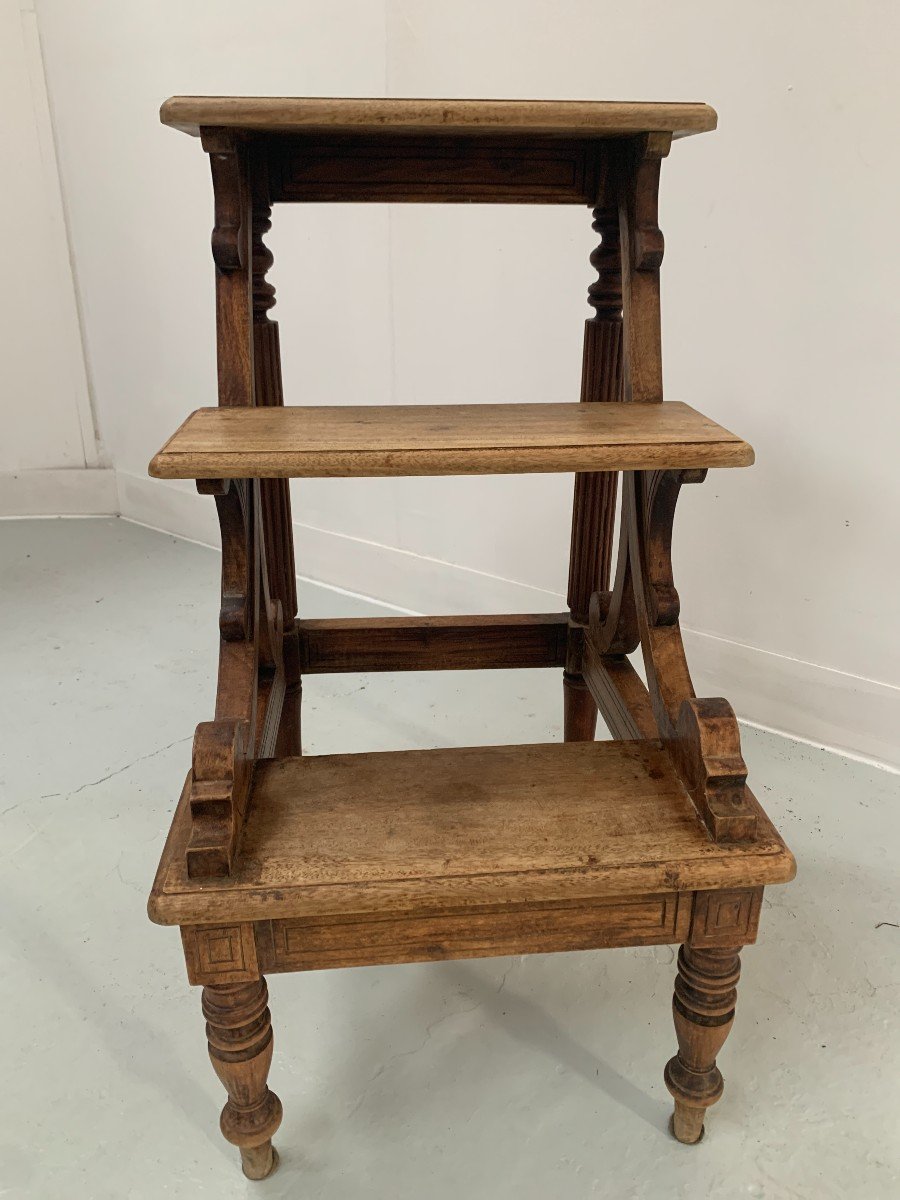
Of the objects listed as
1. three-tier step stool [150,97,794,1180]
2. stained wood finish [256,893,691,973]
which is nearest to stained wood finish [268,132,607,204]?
three-tier step stool [150,97,794,1180]

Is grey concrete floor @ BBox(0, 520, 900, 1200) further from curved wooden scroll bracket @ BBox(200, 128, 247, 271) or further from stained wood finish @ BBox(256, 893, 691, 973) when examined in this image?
curved wooden scroll bracket @ BBox(200, 128, 247, 271)

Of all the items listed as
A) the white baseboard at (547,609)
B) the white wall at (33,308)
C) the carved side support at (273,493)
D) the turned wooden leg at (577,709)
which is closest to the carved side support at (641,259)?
the carved side support at (273,493)

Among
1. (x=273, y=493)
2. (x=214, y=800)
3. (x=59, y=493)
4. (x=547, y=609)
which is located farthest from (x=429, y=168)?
(x=59, y=493)

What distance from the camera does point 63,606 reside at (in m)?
3.07

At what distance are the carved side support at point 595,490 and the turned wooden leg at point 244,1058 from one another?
0.80 meters

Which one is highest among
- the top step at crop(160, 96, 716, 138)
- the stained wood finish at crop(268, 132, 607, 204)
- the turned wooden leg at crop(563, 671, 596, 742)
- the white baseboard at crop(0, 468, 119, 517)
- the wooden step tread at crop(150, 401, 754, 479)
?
the top step at crop(160, 96, 716, 138)

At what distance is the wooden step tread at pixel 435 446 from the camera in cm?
108

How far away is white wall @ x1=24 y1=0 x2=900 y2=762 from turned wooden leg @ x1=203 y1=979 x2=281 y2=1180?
1.58m

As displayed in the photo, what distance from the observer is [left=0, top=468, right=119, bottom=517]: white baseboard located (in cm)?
389

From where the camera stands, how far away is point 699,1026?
4.16ft

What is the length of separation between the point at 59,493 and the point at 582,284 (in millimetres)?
2434

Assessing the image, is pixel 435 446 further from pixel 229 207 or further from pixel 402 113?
pixel 229 207

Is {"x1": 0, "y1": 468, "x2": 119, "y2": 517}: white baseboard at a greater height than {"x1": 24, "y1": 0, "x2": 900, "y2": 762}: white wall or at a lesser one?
lesser

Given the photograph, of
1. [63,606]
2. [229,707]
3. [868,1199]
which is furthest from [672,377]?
[63,606]
